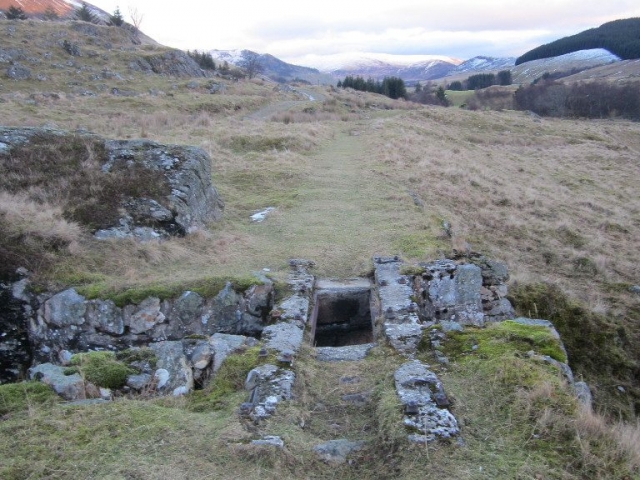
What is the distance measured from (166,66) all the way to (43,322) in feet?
153

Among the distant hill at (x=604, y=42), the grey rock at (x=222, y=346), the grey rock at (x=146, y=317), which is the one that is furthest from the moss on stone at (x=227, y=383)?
the distant hill at (x=604, y=42)

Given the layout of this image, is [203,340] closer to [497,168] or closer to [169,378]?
[169,378]

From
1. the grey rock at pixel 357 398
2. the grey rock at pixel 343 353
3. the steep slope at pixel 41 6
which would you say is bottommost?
the grey rock at pixel 343 353

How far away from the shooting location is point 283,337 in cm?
657

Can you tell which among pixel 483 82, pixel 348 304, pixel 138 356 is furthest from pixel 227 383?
pixel 483 82

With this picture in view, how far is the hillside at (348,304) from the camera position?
424cm

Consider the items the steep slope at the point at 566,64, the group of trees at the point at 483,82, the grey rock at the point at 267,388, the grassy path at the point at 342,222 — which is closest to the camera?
the grey rock at the point at 267,388

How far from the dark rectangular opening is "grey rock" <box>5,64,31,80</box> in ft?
118

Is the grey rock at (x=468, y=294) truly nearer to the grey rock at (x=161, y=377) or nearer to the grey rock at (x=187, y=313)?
the grey rock at (x=187, y=313)

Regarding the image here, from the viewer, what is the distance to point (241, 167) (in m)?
17.5

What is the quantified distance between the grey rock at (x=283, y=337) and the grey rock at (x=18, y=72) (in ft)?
121

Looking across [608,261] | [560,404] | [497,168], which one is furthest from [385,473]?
[497,168]

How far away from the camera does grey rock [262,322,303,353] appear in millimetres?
6266

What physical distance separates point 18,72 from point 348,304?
36927 millimetres
